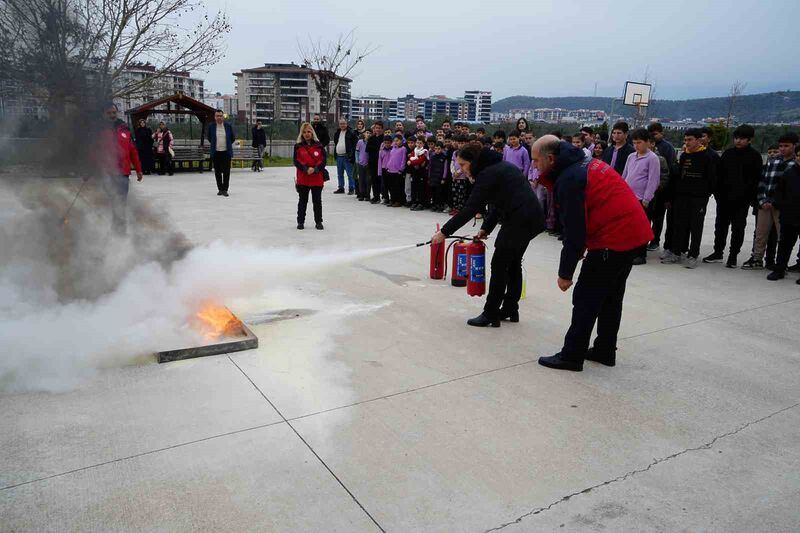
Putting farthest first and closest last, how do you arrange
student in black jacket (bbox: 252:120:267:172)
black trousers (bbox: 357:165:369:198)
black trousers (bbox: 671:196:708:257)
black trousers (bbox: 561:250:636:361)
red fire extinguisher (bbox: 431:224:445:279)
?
student in black jacket (bbox: 252:120:267:172), black trousers (bbox: 357:165:369:198), black trousers (bbox: 671:196:708:257), red fire extinguisher (bbox: 431:224:445:279), black trousers (bbox: 561:250:636:361)

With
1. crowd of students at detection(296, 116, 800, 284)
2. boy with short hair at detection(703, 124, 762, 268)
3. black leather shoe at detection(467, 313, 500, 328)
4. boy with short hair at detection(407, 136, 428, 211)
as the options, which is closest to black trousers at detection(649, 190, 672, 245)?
crowd of students at detection(296, 116, 800, 284)

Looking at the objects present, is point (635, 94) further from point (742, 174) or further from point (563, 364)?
point (563, 364)

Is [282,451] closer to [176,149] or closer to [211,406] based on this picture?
[211,406]

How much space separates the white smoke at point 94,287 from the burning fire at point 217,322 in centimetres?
11

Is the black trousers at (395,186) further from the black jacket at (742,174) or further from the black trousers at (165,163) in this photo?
the black trousers at (165,163)

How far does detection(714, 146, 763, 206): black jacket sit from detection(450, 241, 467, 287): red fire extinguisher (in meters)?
4.79

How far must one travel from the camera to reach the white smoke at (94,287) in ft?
14.4

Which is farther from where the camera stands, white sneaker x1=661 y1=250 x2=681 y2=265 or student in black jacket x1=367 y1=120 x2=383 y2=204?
student in black jacket x1=367 y1=120 x2=383 y2=204

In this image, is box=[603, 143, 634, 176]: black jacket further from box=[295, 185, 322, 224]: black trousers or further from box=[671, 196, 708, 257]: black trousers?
box=[295, 185, 322, 224]: black trousers

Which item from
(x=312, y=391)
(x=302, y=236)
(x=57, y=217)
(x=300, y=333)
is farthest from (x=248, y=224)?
(x=312, y=391)

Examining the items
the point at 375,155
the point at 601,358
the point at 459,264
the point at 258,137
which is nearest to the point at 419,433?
the point at 601,358

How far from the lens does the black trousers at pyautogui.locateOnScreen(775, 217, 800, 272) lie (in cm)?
774

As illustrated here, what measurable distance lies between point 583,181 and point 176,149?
20.0m

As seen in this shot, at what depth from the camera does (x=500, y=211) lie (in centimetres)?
569
